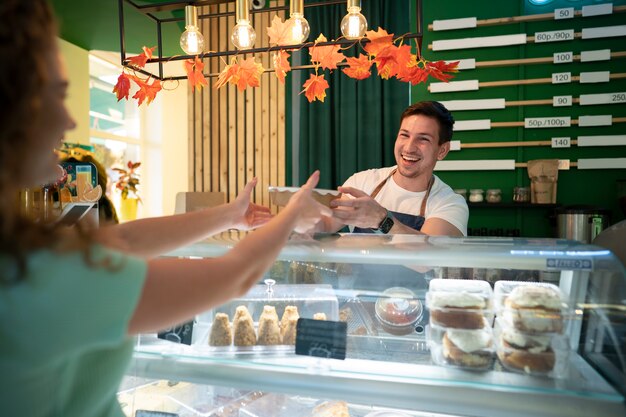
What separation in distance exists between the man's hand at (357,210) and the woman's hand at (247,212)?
0.77 feet

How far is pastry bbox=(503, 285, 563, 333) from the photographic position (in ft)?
3.56

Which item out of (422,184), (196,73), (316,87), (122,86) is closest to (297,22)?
(316,87)

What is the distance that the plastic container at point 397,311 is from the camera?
1.31 meters

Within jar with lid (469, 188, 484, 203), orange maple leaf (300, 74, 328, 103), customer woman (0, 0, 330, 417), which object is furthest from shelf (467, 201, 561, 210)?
customer woman (0, 0, 330, 417)

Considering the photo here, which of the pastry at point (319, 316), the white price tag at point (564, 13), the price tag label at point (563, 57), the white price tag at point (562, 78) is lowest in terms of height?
the pastry at point (319, 316)

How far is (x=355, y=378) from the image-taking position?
1.07 metres

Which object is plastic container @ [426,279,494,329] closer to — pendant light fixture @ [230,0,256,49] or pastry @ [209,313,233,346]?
pastry @ [209,313,233,346]

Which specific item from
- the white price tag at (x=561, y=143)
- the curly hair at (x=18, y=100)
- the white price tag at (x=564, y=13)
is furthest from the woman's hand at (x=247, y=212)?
the white price tag at (x=564, y=13)

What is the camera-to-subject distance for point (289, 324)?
1319 mm

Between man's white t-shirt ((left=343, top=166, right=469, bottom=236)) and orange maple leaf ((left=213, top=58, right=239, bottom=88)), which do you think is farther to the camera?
man's white t-shirt ((left=343, top=166, right=469, bottom=236))

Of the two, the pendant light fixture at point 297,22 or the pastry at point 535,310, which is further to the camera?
the pendant light fixture at point 297,22

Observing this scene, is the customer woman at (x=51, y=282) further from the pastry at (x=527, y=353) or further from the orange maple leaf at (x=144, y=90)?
the orange maple leaf at (x=144, y=90)

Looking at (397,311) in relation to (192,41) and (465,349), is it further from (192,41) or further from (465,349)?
(192,41)

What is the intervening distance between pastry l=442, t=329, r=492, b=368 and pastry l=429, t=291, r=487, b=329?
0.06ft
